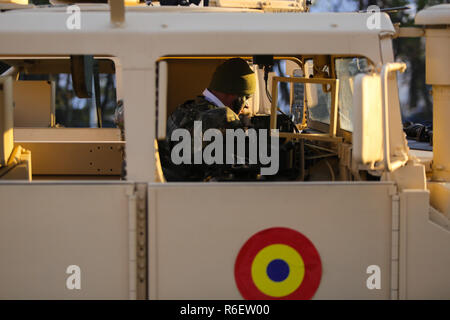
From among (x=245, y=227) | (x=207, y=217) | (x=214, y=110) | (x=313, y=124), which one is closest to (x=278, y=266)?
(x=245, y=227)

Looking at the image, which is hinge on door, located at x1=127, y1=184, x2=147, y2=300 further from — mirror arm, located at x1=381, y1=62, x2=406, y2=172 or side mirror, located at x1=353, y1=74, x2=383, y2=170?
mirror arm, located at x1=381, y1=62, x2=406, y2=172

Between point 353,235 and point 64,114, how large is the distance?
22.1 meters

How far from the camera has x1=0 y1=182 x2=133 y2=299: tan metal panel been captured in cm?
288

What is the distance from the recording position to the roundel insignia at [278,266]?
291cm

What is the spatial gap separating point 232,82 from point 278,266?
4.45 ft

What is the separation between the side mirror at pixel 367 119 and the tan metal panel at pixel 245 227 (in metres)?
0.20

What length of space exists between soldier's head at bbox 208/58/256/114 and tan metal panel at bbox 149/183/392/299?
3.89 feet

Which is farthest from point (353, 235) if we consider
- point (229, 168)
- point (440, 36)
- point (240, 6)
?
point (240, 6)

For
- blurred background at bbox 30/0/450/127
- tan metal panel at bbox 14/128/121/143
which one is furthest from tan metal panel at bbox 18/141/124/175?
blurred background at bbox 30/0/450/127

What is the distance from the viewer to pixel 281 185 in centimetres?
289

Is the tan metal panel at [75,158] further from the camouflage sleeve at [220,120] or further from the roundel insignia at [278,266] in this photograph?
the roundel insignia at [278,266]

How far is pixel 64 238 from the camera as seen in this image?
289 centimetres

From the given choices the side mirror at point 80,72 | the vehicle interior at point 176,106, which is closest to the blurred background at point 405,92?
the vehicle interior at point 176,106

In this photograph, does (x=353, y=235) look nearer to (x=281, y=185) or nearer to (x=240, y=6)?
(x=281, y=185)
